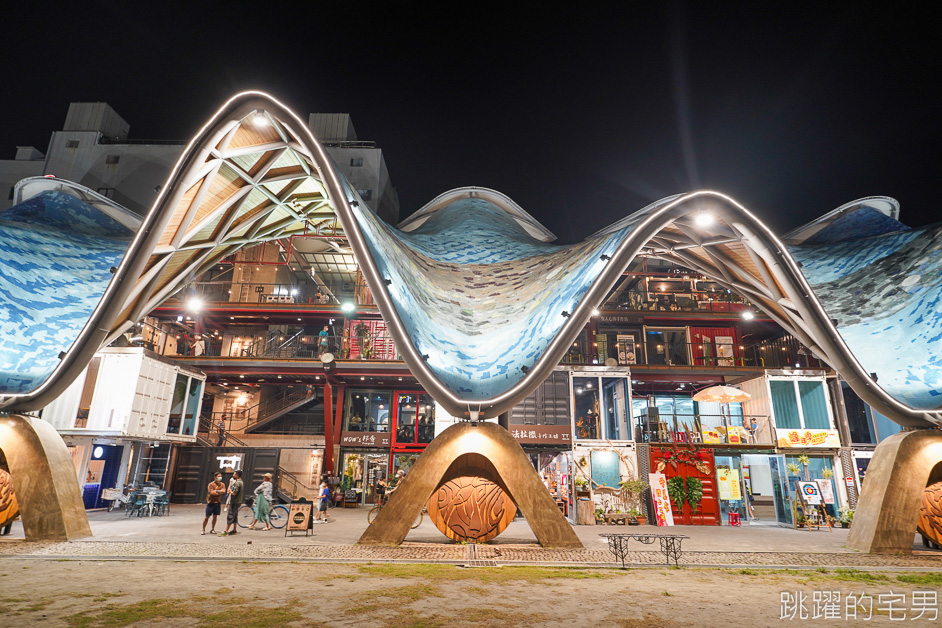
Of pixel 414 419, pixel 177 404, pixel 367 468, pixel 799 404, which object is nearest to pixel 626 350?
pixel 799 404

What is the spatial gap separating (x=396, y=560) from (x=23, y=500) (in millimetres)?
8517

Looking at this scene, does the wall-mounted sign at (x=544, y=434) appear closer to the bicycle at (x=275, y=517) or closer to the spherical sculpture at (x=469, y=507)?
the bicycle at (x=275, y=517)

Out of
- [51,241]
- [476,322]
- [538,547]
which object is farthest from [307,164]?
[538,547]

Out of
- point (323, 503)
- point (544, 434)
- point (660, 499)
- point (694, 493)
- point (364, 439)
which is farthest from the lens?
point (364, 439)

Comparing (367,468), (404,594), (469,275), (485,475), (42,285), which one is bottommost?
(404,594)

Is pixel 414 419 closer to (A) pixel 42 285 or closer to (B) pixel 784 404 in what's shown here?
(A) pixel 42 285

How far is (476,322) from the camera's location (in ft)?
44.7

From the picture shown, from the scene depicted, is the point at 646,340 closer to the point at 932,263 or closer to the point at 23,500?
the point at 932,263

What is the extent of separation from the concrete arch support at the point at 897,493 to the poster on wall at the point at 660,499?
7572 mm

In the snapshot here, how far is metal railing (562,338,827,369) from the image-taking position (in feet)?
94.7

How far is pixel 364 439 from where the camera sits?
26.5 meters

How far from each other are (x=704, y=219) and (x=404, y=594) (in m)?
11.6

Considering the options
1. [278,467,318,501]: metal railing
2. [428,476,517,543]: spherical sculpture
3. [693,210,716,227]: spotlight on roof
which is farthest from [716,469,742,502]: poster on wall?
[278,467,318,501]: metal railing

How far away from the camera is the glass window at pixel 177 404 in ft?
72.1
